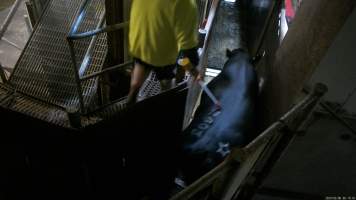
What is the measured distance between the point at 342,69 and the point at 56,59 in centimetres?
305

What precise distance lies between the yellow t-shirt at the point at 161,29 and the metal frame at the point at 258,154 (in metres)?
1.08

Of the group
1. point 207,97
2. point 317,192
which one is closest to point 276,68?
point 207,97

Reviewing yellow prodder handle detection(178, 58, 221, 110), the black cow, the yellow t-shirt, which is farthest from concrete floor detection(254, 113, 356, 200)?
the yellow t-shirt

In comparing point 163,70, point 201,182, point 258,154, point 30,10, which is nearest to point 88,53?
point 163,70

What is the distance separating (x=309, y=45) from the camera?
2463 mm

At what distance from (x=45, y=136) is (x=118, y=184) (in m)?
1.15

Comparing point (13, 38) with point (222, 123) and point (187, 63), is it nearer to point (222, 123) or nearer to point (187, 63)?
point (187, 63)

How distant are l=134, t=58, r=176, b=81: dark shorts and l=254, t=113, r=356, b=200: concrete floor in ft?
4.39

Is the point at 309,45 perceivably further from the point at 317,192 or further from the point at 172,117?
the point at 172,117

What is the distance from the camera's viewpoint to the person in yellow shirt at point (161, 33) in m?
2.63

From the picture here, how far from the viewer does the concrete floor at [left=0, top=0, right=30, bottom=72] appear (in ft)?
16.9

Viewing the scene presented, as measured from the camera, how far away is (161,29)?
9.05 ft

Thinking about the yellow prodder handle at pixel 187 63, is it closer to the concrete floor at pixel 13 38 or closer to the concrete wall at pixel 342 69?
the concrete wall at pixel 342 69

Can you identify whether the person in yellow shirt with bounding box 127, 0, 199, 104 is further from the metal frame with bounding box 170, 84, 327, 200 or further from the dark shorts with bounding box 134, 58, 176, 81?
the metal frame with bounding box 170, 84, 327, 200
